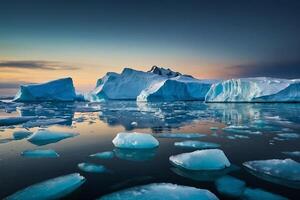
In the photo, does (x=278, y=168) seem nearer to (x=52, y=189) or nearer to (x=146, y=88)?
(x=52, y=189)

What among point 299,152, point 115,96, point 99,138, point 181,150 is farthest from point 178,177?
point 115,96

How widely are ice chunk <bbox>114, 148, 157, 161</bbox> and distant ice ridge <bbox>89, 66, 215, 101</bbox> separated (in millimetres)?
28402

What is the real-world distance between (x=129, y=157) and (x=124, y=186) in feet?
5.63

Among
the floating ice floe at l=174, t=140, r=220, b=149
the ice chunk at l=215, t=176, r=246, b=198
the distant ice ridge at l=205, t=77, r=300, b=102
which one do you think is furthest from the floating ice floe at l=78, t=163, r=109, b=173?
the distant ice ridge at l=205, t=77, r=300, b=102

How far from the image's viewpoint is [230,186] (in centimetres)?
381

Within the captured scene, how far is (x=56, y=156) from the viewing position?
5605 millimetres

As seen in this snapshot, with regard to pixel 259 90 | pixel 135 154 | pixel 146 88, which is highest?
pixel 146 88

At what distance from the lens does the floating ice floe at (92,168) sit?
15.1ft

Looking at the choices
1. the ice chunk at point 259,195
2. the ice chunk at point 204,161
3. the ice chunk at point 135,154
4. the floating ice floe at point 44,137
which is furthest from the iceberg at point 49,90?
the ice chunk at point 259,195

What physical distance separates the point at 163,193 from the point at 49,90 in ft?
98.8

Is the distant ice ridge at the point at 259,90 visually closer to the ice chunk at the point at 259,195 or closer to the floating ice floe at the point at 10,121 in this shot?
the floating ice floe at the point at 10,121

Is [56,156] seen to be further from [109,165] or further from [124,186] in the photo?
[124,186]

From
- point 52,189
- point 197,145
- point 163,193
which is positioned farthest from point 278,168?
point 52,189

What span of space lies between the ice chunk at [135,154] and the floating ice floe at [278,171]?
1927 mm
